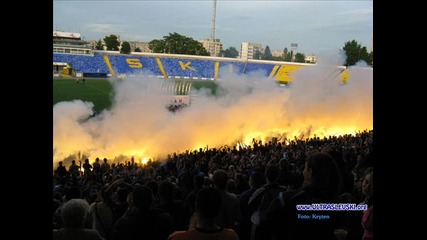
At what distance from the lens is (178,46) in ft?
59.4

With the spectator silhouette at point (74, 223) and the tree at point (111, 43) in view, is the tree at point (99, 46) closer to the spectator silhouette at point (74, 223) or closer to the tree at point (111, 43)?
the tree at point (111, 43)

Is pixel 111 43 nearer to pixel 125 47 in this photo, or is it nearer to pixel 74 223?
pixel 125 47

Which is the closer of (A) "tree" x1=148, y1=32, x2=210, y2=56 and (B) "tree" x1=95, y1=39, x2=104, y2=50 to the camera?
(A) "tree" x1=148, y1=32, x2=210, y2=56

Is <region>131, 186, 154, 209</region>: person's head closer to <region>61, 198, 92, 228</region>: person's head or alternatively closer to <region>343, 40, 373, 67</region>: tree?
<region>61, 198, 92, 228</region>: person's head

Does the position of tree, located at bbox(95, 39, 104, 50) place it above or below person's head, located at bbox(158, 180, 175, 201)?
above

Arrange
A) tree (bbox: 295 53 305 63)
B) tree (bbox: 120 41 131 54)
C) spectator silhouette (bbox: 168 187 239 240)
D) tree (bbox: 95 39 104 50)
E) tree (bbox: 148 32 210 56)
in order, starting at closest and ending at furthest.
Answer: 1. spectator silhouette (bbox: 168 187 239 240)
2. tree (bbox: 148 32 210 56)
3. tree (bbox: 120 41 131 54)
4. tree (bbox: 95 39 104 50)
5. tree (bbox: 295 53 305 63)

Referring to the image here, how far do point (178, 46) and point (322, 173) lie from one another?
15.9m

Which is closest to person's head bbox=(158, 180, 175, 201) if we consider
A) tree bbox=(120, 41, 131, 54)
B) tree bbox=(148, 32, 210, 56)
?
tree bbox=(148, 32, 210, 56)

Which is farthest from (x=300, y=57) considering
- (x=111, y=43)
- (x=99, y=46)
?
(x=111, y=43)

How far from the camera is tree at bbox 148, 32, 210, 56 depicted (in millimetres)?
17172

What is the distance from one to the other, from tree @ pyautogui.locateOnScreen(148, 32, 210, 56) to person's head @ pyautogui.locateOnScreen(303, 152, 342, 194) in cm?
1397
